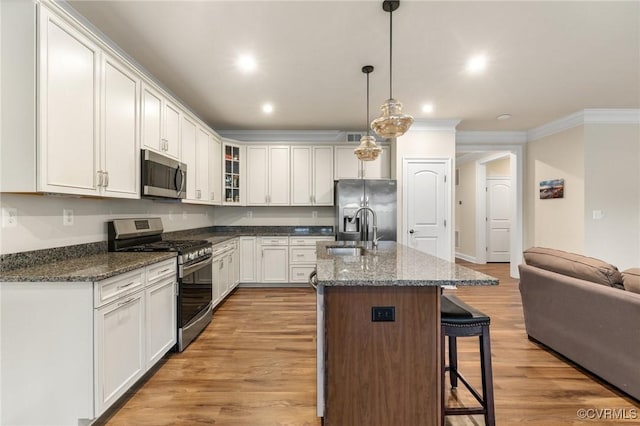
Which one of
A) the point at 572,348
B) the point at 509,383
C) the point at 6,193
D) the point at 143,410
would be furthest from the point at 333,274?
the point at 572,348

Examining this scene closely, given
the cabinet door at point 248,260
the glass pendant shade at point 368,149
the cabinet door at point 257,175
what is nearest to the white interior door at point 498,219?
the glass pendant shade at point 368,149

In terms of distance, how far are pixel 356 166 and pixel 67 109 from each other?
3.78 metres

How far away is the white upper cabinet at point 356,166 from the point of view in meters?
4.85

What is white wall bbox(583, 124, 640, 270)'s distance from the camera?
4.21 m

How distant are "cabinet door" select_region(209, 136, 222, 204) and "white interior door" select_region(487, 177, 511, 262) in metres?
6.24

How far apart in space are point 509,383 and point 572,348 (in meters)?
0.66

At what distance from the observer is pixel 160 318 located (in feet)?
7.57

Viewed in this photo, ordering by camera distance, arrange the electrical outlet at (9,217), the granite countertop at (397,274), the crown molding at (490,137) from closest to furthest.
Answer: the granite countertop at (397,274) → the electrical outlet at (9,217) → the crown molding at (490,137)

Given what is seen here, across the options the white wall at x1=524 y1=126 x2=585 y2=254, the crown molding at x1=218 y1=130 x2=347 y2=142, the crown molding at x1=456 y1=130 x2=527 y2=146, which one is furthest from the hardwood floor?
the crown molding at x1=456 y1=130 x2=527 y2=146

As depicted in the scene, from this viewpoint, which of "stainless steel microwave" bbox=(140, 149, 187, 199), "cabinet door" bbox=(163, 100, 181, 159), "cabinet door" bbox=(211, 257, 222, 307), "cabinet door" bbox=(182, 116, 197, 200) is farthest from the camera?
"cabinet door" bbox=(211, 257, 222, 307)

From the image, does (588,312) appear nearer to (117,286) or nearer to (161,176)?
(117,286)

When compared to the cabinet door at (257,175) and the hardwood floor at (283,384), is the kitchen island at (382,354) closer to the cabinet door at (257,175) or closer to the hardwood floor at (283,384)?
the hardwood floor at (283,384)

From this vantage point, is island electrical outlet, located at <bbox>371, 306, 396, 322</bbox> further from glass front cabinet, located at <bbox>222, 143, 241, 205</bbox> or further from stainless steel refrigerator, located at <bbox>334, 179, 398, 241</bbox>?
glass front cabinet, located at <bbox>222, 143, 241, 205</bbox>

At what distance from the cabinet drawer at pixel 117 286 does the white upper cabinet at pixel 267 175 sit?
2.98 metres
